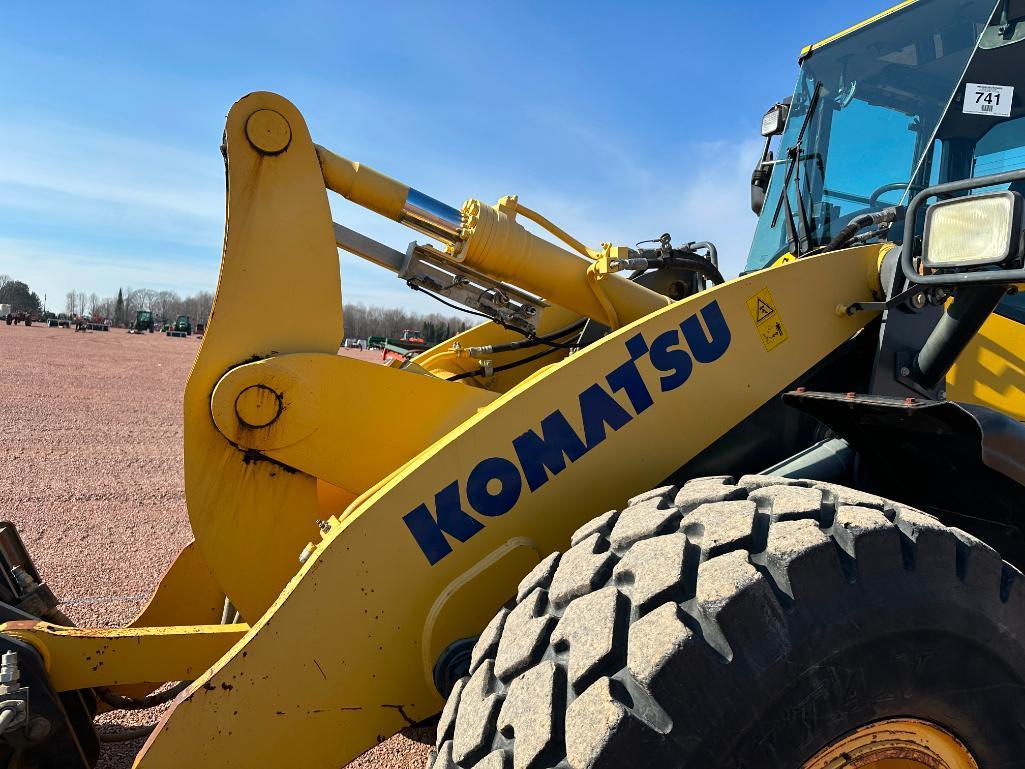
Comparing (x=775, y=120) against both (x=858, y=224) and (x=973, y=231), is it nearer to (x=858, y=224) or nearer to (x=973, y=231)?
(x=858, y=224)

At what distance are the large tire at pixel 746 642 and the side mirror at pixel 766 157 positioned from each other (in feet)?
9.24

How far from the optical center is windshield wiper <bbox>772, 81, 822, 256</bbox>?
3.55 meters

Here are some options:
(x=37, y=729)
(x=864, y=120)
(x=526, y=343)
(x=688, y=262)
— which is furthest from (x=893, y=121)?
(x=37, y=729)

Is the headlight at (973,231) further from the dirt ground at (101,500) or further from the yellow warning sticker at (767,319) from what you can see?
the dirt ground at (101,500)

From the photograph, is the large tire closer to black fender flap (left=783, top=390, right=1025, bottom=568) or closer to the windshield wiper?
black fender flap (left=783, top=390, right=1025, bottom=568)

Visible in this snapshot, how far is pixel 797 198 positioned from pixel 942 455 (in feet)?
6.58

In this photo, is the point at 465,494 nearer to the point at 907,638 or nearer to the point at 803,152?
the point at 907,638

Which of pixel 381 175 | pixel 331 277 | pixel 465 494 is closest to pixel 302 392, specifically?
pixel 331 277

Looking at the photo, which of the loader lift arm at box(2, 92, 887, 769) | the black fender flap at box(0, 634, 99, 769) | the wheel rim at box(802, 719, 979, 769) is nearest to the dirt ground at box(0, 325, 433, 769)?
the black fender flap at box(0, 634, 99, 769)

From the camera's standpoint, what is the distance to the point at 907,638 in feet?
4.91

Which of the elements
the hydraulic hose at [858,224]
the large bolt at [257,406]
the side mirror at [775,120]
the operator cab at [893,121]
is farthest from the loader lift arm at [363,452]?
the side mirror at [775,120]

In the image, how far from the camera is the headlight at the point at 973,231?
153 cm

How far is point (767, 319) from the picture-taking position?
225 centimetres

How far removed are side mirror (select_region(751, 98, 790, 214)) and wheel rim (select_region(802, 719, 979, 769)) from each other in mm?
3036
